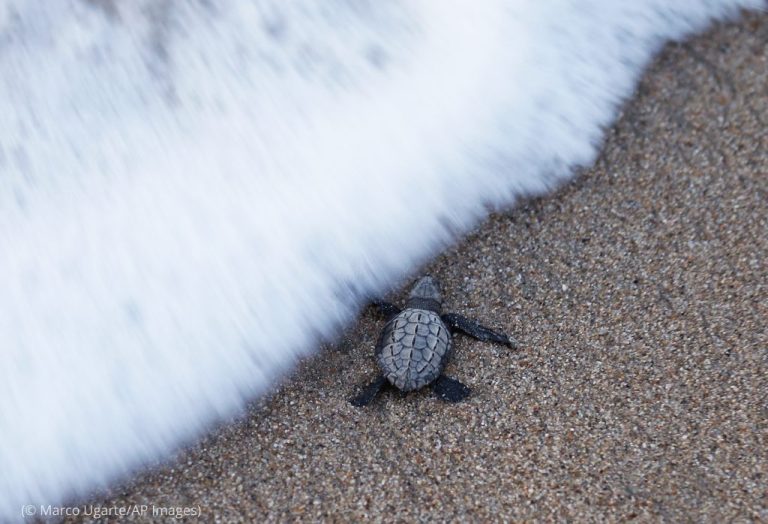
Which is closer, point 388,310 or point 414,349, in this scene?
point 414,349

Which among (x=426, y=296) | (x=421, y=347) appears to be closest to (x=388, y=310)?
(x=426, y=296)

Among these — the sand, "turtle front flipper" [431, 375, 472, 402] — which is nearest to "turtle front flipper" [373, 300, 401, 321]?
the sand

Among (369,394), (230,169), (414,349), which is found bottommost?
(369,394)

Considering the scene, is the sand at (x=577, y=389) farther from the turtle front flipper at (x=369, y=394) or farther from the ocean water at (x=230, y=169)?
the ocean water at (x=230, y=169)

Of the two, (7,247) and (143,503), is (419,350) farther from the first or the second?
(7,247)

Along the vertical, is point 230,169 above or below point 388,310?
above

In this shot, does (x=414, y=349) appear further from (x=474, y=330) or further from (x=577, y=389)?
(x=577, y=389)

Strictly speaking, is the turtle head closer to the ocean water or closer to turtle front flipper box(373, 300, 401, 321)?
turtle front flipper box(373, 300, 401, 321)

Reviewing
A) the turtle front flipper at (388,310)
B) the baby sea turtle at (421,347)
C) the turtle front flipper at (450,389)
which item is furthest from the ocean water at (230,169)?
the turtle front flipper at (450,389)
